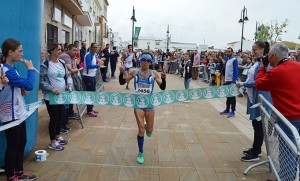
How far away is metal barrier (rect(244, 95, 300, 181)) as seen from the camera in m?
3.00

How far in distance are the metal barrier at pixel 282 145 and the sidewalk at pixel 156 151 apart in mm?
739

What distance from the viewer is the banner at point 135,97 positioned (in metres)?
5.05

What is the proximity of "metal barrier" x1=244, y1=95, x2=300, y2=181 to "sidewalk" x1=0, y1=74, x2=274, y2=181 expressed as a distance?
739mm

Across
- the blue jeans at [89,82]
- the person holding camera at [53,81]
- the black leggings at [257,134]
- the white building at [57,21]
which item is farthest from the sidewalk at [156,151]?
Answer: the white building at [57,21]

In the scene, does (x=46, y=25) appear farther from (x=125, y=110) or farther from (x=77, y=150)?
(x=77, y=150)

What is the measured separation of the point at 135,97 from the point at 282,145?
2407 millimetres

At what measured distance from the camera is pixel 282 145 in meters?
3.54

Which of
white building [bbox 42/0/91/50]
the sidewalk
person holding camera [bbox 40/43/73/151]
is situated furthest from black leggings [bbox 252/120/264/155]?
white building [bbox 42/0/91/50]

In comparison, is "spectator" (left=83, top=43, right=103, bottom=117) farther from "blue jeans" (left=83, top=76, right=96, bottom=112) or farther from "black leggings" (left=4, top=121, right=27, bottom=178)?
"black leggings" (left=4, top=121, right=27, bottom=178)

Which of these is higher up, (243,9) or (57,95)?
(243,9)

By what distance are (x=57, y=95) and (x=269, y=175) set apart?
3.75 meters

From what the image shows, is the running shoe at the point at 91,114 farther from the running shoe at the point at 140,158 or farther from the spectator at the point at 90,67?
the running shoe at the point at 140,158

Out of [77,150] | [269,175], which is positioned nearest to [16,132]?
[77,150]

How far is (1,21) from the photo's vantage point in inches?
156
